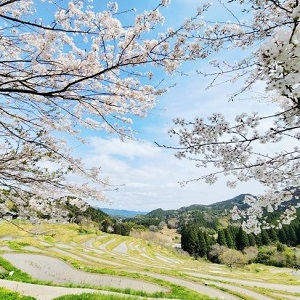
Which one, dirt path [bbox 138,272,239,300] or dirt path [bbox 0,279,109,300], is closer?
dirt path [bbox 0,279,109,300]

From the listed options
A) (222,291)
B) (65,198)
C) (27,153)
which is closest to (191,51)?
(27,153)

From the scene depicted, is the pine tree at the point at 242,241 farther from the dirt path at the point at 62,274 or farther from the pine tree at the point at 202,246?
the dirt path at the point at 62,274

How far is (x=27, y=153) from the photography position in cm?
462

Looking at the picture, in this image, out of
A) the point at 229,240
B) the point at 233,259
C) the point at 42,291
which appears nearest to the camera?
the point at 42,291

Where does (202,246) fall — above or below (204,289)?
above

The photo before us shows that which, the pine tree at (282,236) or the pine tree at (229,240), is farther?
the pine tree at (282,236)

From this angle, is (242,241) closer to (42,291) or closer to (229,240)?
(229,240)

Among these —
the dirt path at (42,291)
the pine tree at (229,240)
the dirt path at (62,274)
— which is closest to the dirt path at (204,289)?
the dirt path at (62,274)

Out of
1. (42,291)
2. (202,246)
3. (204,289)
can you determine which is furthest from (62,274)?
(202,246)

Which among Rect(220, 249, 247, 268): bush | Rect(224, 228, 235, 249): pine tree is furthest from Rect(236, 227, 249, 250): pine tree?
Rect(220, 249, 247, 268): bush

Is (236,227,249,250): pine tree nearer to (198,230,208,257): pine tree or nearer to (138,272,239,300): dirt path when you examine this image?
(198,230,208,257): pine tree

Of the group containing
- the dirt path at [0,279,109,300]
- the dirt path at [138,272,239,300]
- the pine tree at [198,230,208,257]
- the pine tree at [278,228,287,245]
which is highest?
the pine tree at [278,228,287,245]

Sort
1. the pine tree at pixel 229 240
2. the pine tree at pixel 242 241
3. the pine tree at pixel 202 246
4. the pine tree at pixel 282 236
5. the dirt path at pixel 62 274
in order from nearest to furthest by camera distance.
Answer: the dirt path at pixel 62 274 → the pine tree at pixel 242 241 → the pine tree at pixel 229 240 → the pine tree at pixel 202 246 → the pine tree at pixel 282 236

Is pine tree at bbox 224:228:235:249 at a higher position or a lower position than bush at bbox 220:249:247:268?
higher
